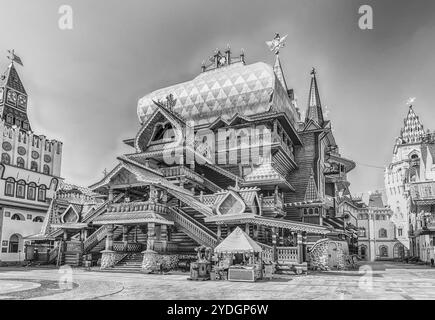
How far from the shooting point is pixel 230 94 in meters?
41.0

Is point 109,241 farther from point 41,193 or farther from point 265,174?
point 41,193

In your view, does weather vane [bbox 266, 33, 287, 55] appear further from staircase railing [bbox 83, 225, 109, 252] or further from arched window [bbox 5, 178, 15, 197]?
arched window [bbox 5, 178, 15, 197]

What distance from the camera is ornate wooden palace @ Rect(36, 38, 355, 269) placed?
2580 cm

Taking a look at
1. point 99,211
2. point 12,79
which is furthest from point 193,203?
point 12,79

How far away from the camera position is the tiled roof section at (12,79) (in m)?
51.1

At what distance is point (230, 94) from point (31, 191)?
2620 cm

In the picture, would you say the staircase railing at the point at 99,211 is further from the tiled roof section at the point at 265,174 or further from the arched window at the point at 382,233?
the arched window at the point at 382,233

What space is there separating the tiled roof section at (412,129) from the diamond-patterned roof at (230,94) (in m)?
57.2

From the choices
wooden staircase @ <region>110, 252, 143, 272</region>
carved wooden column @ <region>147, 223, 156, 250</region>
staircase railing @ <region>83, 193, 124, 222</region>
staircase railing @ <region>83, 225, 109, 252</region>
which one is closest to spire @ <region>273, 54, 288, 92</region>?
staircase railing @ <region>83, 193, 124, 222</region>

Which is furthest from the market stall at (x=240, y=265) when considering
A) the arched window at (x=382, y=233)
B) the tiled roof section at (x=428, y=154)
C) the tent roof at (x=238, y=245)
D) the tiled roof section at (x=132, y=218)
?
the arched window at (x=382, y=233)
